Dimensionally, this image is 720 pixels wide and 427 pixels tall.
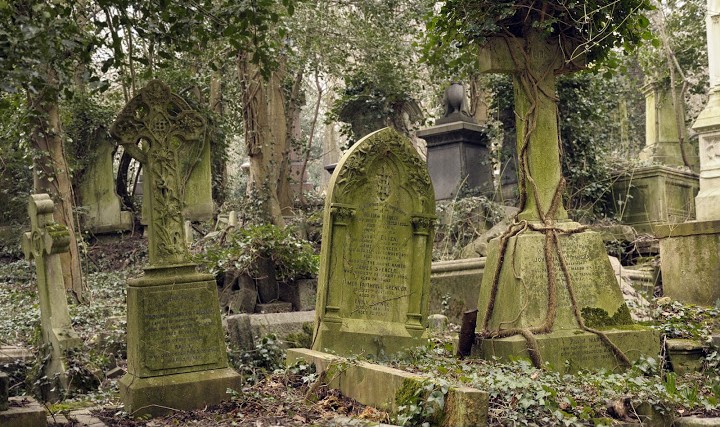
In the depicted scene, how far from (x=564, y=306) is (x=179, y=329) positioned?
312 centimetres

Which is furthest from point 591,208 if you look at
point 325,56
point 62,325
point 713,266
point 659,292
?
point 62,325

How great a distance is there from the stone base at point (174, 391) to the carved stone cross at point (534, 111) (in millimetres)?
2984

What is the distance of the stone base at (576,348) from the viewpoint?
268 inches

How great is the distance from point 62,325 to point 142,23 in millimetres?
3170

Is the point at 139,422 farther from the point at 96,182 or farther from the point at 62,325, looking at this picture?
the point at 96,182

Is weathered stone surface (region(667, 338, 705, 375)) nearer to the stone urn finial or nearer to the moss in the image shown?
the moss

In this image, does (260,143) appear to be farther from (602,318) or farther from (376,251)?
(602,318)

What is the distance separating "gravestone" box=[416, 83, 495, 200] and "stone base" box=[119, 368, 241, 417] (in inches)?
387

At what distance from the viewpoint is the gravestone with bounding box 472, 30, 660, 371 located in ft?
22.8

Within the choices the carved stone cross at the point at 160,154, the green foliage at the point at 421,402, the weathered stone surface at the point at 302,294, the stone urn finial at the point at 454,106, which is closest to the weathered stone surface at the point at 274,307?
the weathered stone surface at the point at 302,294

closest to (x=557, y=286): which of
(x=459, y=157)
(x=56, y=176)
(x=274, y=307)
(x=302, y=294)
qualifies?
(x=302, y=294)

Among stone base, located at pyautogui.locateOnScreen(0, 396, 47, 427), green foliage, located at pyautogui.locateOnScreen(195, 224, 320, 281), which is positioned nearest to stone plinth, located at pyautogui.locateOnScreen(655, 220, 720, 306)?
green foliage, located at pyautogui.locateOnScreen(195, 224, 320, 281)

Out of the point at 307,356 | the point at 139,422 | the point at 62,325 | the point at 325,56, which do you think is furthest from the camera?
the point at 325,56

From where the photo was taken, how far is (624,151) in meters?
23.1
